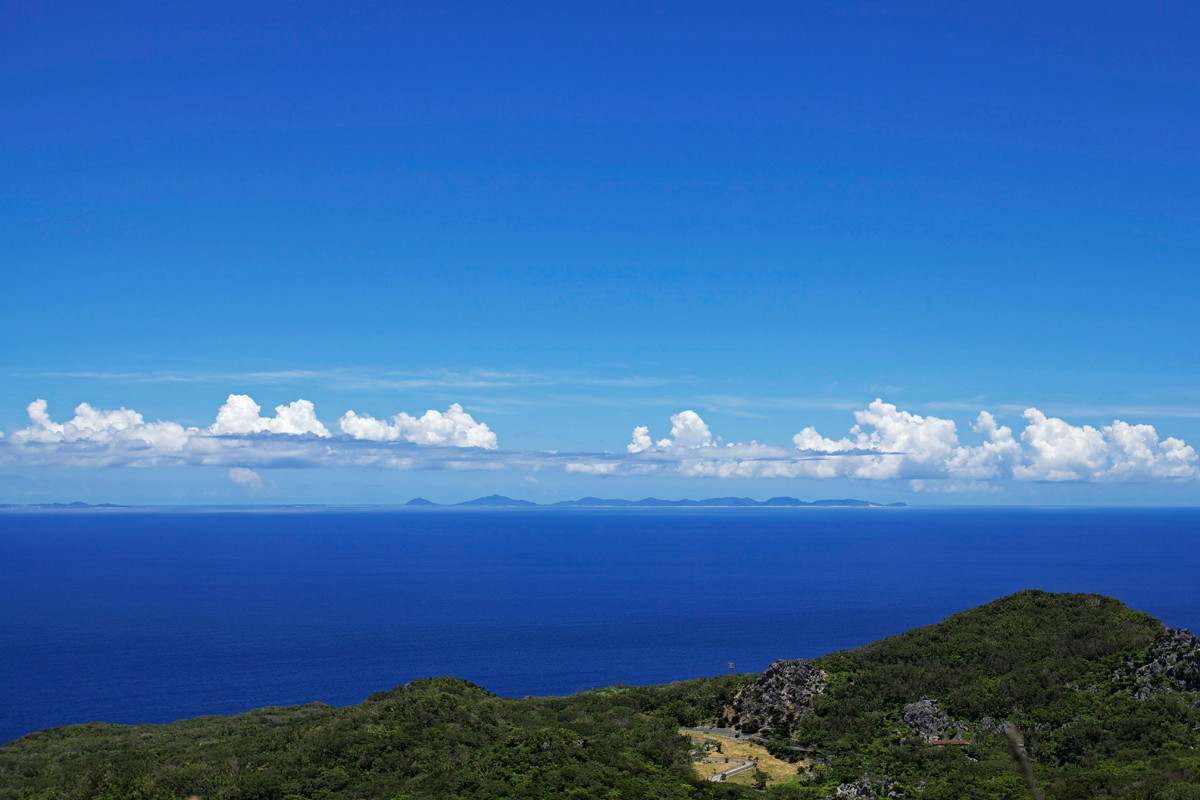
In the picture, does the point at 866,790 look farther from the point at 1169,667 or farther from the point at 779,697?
the point at 1169,667

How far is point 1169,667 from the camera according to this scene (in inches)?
2062

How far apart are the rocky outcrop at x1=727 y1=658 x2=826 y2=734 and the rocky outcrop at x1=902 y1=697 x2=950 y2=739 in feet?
22.5

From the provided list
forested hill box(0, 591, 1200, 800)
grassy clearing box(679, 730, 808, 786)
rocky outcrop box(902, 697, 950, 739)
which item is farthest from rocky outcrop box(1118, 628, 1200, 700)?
grassy clearing box(679, 730, 808, 786)

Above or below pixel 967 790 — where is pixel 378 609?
below

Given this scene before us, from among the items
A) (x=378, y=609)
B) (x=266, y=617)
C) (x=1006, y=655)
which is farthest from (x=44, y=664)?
(x=1006, y=655)

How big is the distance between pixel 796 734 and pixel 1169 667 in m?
24.5

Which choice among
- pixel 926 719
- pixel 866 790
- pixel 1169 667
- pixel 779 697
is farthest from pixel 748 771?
pixel 1169 667

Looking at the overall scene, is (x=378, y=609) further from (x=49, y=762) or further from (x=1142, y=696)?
(x=1142, y=696)

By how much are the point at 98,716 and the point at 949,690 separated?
9263cm

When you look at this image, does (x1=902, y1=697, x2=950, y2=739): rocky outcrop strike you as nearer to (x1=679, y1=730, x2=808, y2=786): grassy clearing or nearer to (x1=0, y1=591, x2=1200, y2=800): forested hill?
(x1=0, y1=591, x2=1200, y2=800): forested hill

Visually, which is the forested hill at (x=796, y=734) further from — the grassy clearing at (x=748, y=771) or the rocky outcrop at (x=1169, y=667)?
the grassy clearing at (x=748, y=771)

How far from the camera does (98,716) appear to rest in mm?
93625

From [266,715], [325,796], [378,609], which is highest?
[325,796]

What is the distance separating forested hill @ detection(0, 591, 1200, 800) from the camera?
41406 millimetres
